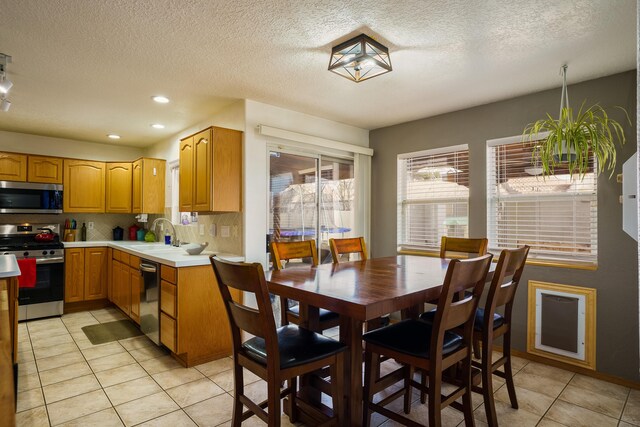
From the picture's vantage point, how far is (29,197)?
4.52 metres

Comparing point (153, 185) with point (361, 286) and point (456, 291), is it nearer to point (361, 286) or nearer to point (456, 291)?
point (361, 286)

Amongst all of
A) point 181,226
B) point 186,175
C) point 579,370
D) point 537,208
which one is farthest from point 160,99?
point 579,370

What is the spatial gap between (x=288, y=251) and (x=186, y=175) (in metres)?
1.76

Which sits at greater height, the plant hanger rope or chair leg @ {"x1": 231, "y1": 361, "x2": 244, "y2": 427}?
the plant hanger rope

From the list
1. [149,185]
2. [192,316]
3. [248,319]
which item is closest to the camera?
[248,319]

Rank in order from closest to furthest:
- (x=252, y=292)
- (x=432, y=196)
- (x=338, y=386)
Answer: (x=252, y=292)
(x=338, y=386)
(x=432, y=196)

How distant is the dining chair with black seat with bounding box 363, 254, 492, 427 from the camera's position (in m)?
1.56

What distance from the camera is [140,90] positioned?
3143 millimetres

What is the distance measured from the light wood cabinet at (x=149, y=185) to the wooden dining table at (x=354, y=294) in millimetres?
3523

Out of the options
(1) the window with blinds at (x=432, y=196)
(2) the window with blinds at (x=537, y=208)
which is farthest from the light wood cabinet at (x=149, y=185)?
(2) the window with blinds at (x=537, y=208)

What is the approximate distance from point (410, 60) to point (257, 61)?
44.8 inches

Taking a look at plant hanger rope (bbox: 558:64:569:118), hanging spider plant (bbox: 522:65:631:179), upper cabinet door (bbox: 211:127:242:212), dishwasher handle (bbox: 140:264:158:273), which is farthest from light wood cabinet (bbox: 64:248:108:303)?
plant hanger rope (bbox: 558:64:569:118)

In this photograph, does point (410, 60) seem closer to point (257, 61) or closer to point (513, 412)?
point (257, 61)

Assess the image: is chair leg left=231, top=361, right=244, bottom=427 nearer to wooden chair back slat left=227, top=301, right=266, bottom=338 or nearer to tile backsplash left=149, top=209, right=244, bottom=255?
wooden chair back slat left=227, top=301, right=266, bottom=338
